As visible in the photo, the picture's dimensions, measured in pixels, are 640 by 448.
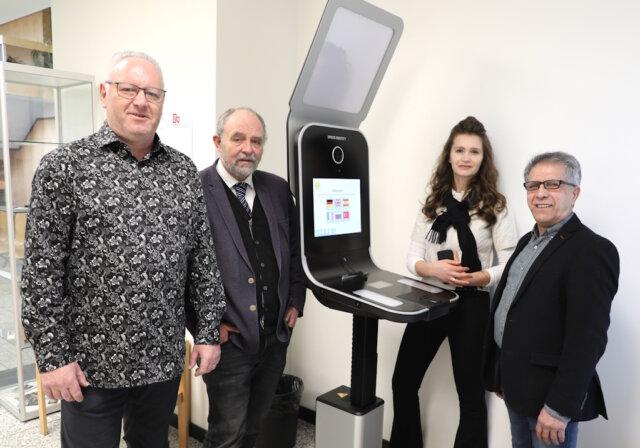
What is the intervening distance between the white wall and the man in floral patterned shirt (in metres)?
1.05

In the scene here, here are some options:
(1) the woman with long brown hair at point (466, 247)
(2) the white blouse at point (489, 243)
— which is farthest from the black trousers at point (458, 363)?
(2) the white blouse at point (489, 243)

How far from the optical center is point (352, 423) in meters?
1.73

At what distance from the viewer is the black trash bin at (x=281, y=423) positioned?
2451mm

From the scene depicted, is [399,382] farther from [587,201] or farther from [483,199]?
[587,201]

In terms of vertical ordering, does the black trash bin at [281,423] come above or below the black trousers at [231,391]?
below

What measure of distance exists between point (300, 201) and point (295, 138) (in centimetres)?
23

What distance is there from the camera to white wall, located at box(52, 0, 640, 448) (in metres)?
1.84

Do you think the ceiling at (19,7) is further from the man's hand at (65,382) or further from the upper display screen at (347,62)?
the man's hand at (65,382)

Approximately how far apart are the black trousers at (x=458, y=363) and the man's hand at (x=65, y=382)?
138cm

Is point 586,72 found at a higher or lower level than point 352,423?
higher

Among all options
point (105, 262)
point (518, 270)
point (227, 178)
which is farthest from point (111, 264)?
point (518, 270)

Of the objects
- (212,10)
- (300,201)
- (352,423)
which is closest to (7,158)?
(212,10)

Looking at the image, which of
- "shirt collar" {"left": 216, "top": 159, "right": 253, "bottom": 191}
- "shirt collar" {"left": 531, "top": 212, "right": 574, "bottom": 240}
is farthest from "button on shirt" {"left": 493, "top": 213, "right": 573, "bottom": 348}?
"shirt collar" {"left": 216, "top": 159, "right": 253, "bottom": 191}

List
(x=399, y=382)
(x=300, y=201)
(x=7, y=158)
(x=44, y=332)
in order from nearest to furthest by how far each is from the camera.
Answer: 1. (x=44, y=332)
2. (x=300, y=201)
3. (x=399, y=382)
4. (x=7, y=158)
